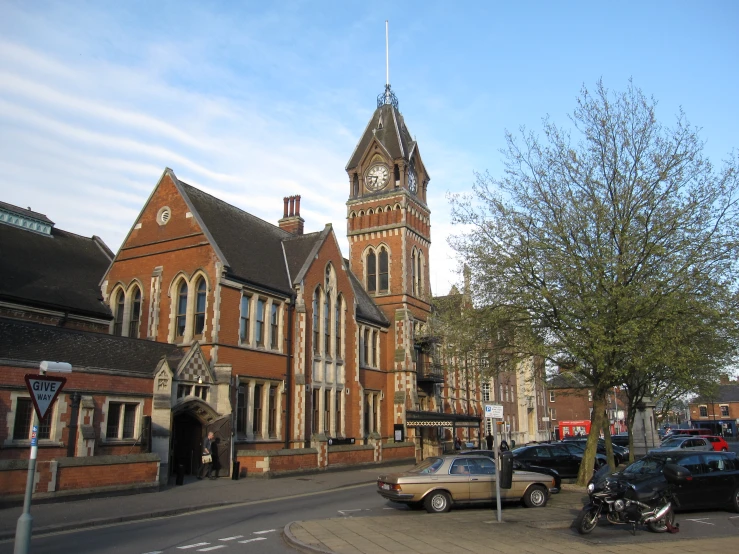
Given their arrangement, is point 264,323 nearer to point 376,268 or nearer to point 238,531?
point 238,531

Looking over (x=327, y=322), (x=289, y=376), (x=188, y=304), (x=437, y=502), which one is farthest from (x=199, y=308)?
(x=437, y=502)

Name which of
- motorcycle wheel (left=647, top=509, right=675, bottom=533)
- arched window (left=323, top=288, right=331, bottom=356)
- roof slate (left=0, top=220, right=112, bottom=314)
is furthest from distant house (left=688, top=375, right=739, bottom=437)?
motorcycle wheel (left=647, top=509, right=675, bottom=533)

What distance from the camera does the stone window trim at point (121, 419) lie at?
66.2 feet

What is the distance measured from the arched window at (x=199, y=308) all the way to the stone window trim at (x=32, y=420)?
317 inches

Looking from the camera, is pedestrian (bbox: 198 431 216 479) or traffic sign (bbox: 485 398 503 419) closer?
traffic sign (bbox: 485 398 503 419)

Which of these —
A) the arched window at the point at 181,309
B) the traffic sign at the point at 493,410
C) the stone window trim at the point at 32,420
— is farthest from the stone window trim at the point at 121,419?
the traffic sign at the point at 493,410

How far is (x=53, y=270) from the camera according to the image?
91.6 ft

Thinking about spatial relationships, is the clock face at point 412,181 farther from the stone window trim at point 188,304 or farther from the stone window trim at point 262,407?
the stone window trim at point 188,304

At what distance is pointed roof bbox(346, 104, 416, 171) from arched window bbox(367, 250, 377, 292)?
7032mm

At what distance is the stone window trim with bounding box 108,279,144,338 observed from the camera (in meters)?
28.8

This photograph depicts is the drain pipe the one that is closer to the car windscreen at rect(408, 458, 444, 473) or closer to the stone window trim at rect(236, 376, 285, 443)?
the stone window trim at rect(236, 376, 285, 443)

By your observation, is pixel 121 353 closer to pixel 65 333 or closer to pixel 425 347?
pixel 65 333

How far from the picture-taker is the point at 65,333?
20.7 m

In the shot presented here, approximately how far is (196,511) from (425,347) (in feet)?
92.5
